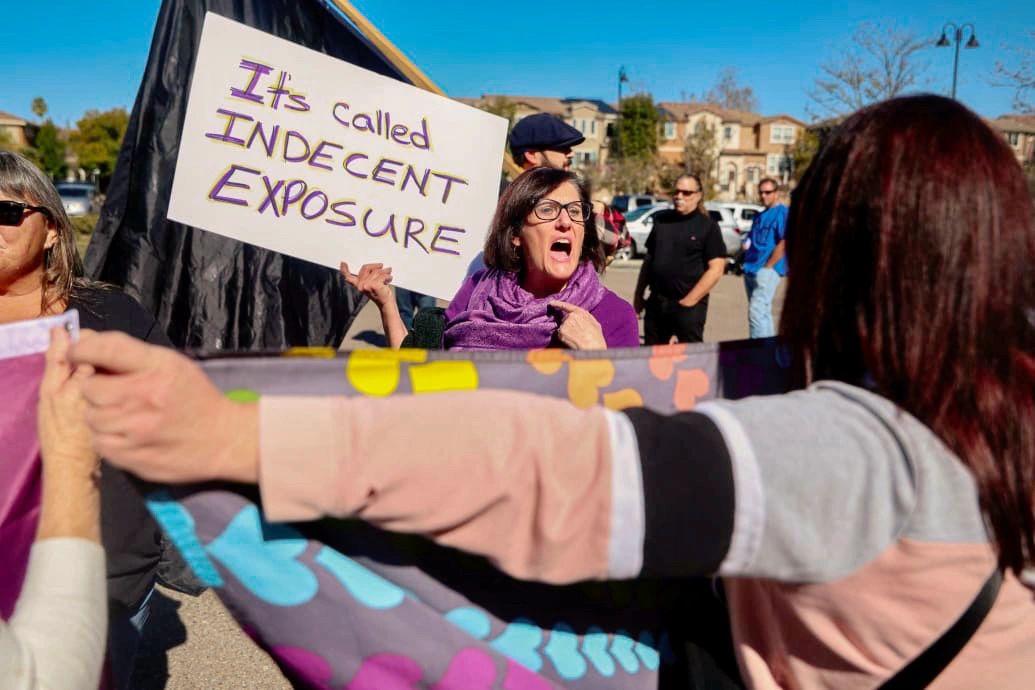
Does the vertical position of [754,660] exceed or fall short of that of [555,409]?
it falls short

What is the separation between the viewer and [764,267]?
8367mm

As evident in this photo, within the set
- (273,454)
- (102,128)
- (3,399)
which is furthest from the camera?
(102,128)

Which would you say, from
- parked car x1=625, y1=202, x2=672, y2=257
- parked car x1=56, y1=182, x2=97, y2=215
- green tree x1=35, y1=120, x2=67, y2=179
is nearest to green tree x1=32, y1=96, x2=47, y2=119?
green tree x1=35, y1=120, x2=67, y2=179

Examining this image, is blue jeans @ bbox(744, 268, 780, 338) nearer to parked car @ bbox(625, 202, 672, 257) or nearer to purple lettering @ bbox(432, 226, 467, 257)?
purple lettering @ bbox(432, 226, 467, 257)

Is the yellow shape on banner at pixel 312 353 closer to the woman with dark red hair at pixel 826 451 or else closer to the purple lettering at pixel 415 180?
the woman with dark red hair at pixel 826 451

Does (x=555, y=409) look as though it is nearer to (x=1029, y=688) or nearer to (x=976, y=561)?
(x=976, y=561)

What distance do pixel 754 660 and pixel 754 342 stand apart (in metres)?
0.59

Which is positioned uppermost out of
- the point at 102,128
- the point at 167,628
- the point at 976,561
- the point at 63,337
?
the point at 102,128

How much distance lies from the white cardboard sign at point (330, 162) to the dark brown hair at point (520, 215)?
0.61m

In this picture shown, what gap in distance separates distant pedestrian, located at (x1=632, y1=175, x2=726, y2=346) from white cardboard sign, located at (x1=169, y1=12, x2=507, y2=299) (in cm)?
285

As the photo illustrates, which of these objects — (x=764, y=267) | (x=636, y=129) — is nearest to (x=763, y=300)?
(x=764, y=267)

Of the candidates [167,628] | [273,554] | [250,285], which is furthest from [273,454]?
[167,628]

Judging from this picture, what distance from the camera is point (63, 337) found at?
126 centimetres

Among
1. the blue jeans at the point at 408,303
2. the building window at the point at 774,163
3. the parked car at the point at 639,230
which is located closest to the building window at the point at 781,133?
the building window at the point at 774,163
